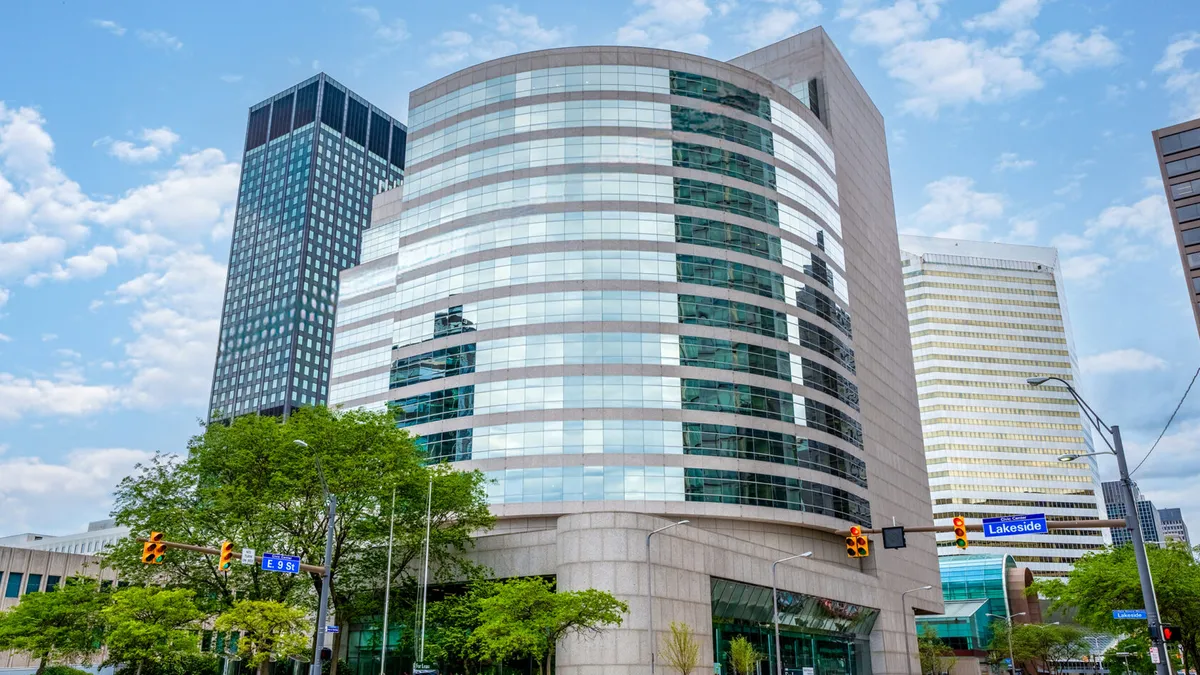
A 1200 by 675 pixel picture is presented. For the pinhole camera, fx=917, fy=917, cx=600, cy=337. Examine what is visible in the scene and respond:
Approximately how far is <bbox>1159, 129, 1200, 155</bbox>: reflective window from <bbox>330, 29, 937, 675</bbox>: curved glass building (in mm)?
44719

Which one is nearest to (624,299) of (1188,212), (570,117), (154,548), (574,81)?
(570,117)

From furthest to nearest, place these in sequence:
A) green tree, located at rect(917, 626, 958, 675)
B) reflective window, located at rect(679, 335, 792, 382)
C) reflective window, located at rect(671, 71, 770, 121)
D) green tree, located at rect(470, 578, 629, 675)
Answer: green tree, located at rect(917, 626, 958, 675), reflective window, located at rect(671, 71, 770, 121), reflective window, located at rect(679, 335, 792, 382), green tree, located at rect(470, 578, 629, 675)

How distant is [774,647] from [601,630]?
2406 cm

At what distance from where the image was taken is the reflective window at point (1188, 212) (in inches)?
3962

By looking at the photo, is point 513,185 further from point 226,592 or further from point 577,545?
point 226,592

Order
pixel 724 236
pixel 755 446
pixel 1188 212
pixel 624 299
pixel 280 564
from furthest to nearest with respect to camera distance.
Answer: pixel 1188 212, pixel 724 236, pixel 624 299, pixel 755 446, pixel 280 564

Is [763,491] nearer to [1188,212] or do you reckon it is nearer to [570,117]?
[570,117]

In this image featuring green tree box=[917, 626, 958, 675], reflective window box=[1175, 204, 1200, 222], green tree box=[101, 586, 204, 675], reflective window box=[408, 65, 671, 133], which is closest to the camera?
green tree box=[101, 586, 204, 675]

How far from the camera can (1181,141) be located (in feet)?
336

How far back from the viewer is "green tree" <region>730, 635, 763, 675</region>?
191ft

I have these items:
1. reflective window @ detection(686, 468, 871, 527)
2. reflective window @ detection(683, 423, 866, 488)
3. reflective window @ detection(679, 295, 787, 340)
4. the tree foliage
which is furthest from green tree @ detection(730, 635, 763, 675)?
the tree foliage

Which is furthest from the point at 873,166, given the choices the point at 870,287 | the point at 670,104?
the point at 670,104

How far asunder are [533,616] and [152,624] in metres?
19.0

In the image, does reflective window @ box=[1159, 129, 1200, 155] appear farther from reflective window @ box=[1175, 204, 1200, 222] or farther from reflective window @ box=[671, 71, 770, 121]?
reflective window @ box=[671, 71, 770, 121]
